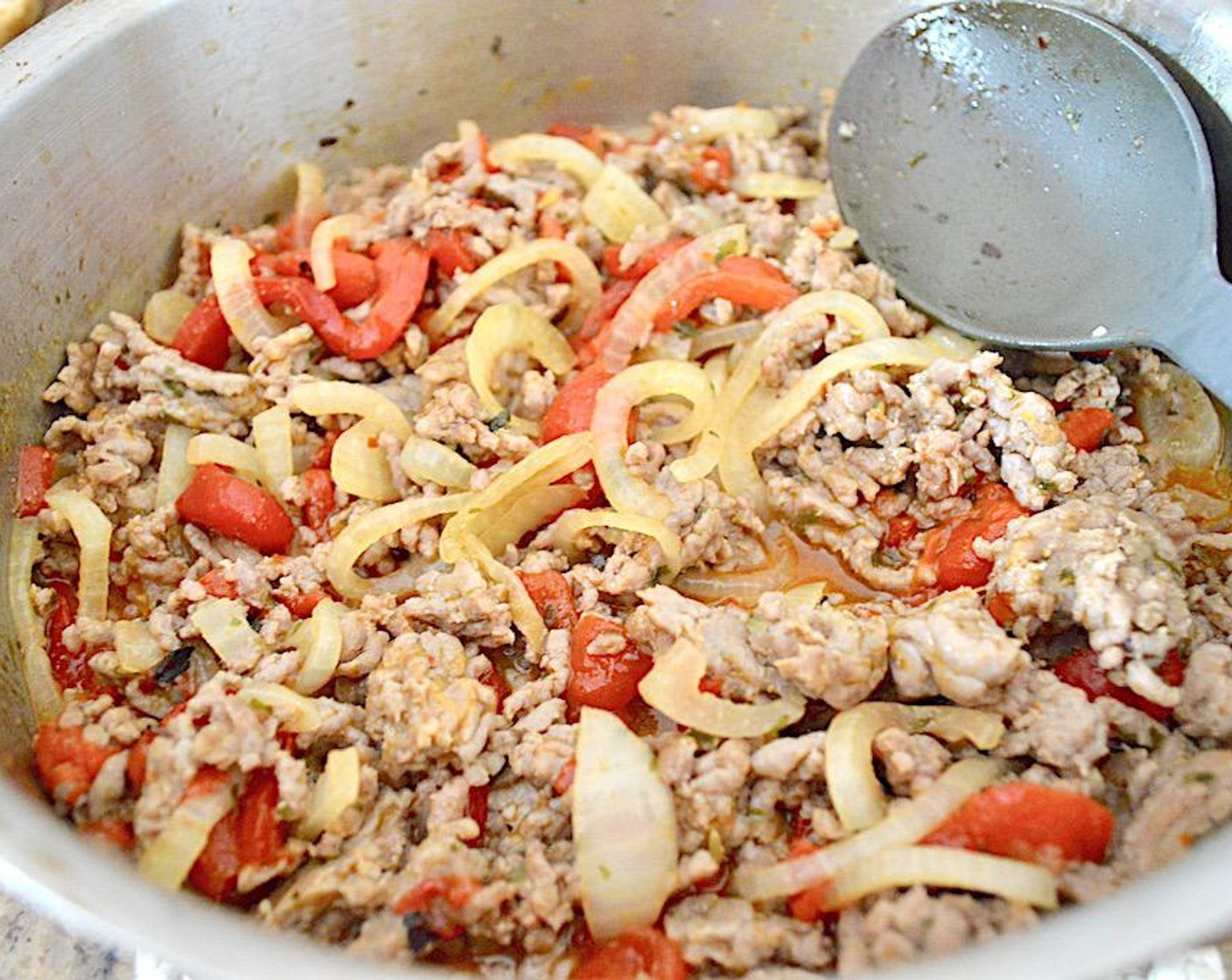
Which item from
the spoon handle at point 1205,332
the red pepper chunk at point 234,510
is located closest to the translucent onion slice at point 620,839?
the red pepper chunk at point 234,510

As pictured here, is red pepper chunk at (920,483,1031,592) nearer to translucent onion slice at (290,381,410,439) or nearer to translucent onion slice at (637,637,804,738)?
translucent onion slice at (637,637,804,738)

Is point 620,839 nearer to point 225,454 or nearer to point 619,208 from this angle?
point 225,454

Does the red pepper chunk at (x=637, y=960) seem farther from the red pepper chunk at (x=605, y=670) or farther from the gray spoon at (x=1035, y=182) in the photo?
the gray spoon at (x=1035, y=182)

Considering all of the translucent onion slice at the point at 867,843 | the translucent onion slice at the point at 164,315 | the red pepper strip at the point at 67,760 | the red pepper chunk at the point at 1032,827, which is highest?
the translucent onion slice at the point at 164,315

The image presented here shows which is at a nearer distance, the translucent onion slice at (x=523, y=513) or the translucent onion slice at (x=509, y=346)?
the translucent onion slice at (x=523, y=513)

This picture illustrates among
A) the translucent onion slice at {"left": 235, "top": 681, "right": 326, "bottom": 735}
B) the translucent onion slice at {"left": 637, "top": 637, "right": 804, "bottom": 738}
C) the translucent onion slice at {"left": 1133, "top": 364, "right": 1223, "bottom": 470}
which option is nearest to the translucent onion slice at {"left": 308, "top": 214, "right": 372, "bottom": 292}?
the translucent onion slice at {"left": 235, "top": 681, "right": 326, "bottom": 735}
